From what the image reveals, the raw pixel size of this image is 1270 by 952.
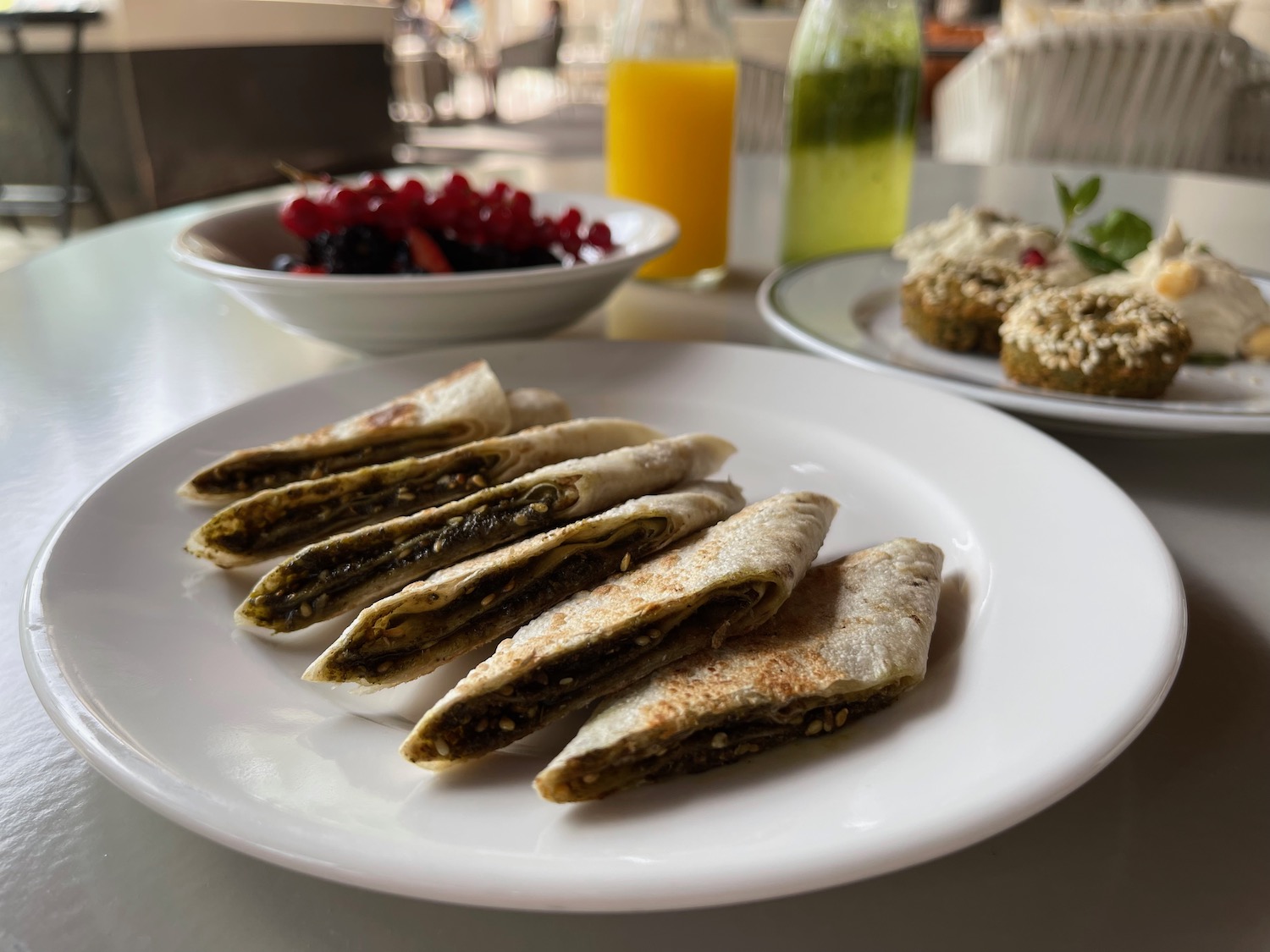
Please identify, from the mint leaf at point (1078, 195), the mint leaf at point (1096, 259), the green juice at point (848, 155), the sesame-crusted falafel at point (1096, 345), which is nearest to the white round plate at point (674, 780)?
the sesame-crusted falafel at point (1096, 345)

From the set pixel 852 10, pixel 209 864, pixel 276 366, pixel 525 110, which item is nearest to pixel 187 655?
pixel 209 864

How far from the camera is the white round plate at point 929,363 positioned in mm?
1021

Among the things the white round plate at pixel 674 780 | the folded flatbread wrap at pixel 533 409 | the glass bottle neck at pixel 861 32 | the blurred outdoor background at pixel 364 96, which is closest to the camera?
the white round plate at pixel 674 780

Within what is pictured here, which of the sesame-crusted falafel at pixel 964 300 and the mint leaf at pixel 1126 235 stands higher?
the mint leaf at pixel 1126 235

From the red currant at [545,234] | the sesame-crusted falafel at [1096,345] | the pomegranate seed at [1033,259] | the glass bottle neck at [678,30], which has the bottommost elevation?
the sesame-crusted falafel at [1096,345]

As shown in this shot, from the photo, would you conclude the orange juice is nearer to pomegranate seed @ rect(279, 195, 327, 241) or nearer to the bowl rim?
the bowl rim

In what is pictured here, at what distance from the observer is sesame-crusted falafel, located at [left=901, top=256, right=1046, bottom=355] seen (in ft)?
4.64

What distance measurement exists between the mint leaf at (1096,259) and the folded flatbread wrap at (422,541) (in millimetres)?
1029

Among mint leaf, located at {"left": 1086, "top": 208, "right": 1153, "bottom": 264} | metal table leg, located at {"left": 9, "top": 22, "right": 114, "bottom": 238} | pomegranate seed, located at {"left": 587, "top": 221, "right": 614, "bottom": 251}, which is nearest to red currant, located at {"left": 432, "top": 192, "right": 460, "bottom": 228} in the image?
pomegranate seed, located at {"left": 587, "top": 221, "right": 614, "bottom": 251}

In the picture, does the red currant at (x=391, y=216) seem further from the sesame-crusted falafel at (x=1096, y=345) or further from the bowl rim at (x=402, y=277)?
the sesame-crusted falafel at (x=1096, y=345)

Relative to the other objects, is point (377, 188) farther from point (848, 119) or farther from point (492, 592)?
point (492, 592)

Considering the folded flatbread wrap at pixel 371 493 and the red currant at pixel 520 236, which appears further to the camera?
the red currant at pixel 520 236

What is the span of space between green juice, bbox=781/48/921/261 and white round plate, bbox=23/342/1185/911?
3.04ft

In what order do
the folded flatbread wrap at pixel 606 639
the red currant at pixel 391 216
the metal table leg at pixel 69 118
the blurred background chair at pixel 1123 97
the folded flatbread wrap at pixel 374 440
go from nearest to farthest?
1. the folded flatbread wrap at pixel 606 639
2. the folded flatbread wrap at pixel 374 440
3. the red currant at pixel 391 216
4. the blurred background chair at pixel 1123 97
5. the metal table leg at pixel 69 118
